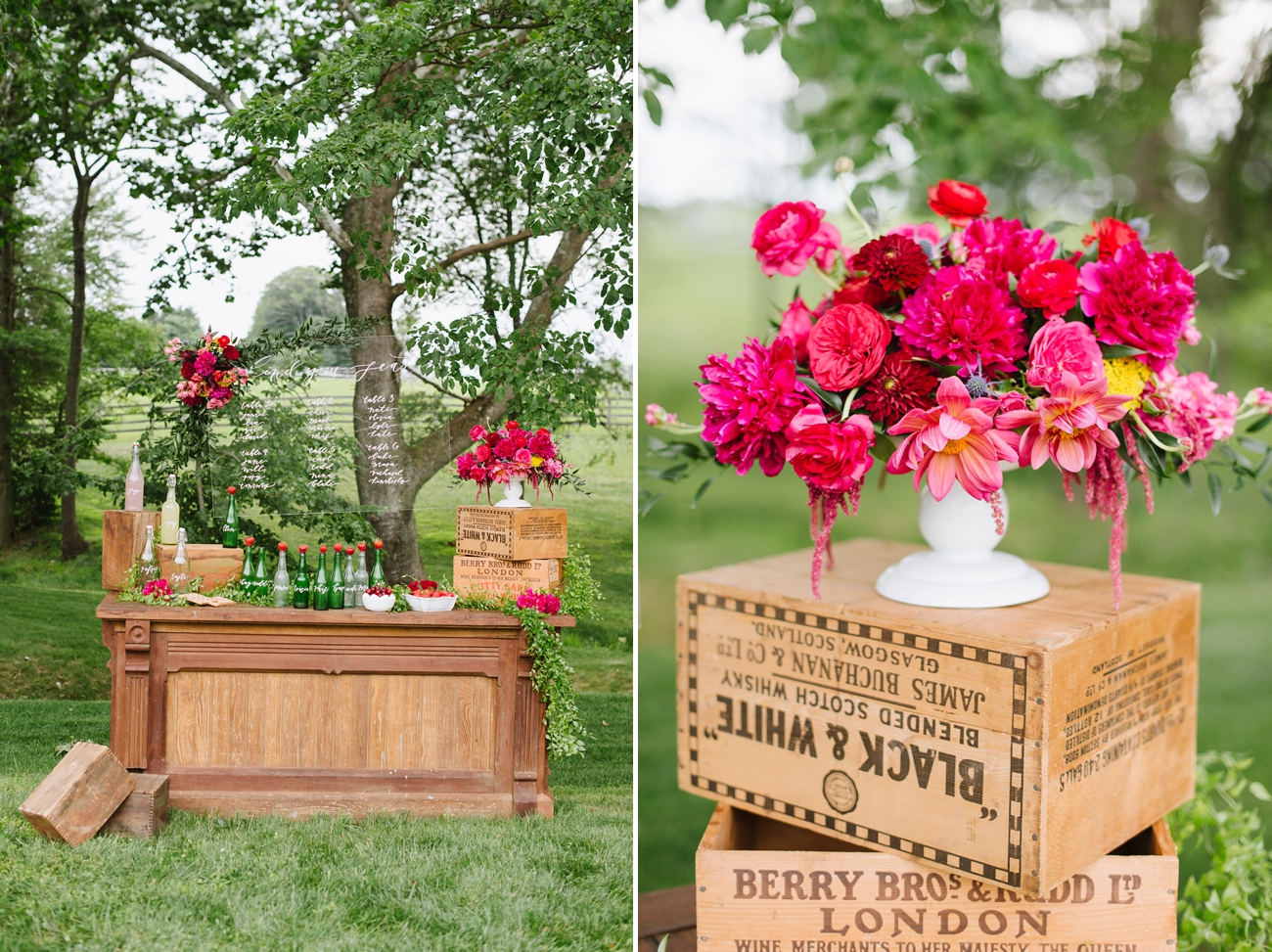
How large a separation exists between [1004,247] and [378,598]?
51.2 inches

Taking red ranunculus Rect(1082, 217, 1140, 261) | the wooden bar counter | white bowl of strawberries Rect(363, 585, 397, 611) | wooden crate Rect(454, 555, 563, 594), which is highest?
red ranunculus Rect(1082, 217, 1140, 261)

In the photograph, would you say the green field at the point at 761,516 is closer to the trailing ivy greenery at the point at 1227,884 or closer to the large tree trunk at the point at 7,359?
the trailing ivy greenery at the point at 1227,884

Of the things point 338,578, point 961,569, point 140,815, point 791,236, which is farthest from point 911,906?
point 140,815

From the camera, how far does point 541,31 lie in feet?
6.31

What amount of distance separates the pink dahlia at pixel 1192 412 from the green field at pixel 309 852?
1.00 m

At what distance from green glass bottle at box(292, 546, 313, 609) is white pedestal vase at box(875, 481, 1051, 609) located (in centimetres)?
110

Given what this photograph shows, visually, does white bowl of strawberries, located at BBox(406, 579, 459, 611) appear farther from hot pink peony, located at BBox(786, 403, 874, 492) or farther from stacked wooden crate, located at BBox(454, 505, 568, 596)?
hot pink peony, located at BBox(786, 403, 874, 492)

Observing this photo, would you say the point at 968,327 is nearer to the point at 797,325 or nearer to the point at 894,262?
the point at 894,262

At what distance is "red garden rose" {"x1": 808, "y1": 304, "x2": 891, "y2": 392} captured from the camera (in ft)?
4.62

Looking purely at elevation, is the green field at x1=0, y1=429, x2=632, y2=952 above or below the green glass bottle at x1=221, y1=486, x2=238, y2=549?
below

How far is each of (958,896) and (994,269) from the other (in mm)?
946

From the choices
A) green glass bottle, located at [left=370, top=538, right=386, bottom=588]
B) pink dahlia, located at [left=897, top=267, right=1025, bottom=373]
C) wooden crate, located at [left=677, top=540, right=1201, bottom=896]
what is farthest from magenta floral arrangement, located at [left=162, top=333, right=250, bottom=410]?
pink dahlia, located at [left=897, top=267, right=1025, bottom=373]

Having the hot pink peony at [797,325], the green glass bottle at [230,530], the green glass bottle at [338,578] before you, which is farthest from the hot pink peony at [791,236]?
the green glass bottle at [230,530]

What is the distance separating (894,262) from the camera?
59.0 inches
